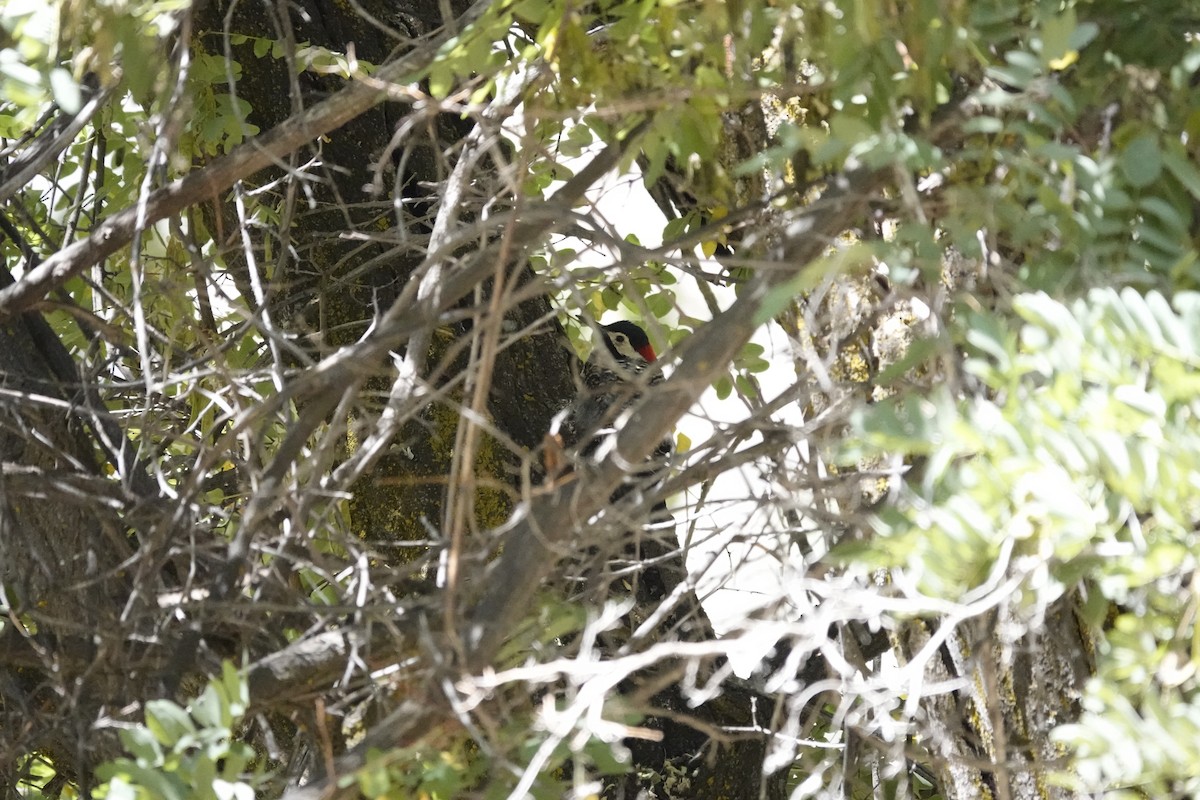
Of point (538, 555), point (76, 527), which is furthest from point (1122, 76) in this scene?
point (76, 527)

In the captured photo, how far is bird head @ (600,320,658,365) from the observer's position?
3.51 metres

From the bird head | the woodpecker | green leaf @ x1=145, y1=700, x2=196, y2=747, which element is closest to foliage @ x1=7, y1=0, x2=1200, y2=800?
green leaf @ x1=145, y1=700, x2=196, y2=747

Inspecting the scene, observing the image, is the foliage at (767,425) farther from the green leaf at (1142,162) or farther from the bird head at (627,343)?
the bird head at (627,343)

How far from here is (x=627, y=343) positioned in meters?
3.61

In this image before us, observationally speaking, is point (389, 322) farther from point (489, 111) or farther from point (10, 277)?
point (10, 277)

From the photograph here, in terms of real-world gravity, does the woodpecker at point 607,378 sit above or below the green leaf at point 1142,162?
below

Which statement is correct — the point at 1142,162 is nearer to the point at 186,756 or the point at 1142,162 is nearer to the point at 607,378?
the point at 186,756

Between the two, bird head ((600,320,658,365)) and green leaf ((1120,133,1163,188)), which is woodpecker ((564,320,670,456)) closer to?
bird head ((600,320,658,365))

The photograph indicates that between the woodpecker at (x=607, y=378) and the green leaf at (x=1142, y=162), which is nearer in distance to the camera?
the green leaf at (x=1142, y=162)

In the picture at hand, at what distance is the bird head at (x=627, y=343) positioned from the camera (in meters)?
3.51

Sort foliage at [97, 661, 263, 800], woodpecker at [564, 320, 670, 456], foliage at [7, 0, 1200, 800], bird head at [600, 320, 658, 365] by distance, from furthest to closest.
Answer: bird head at [600, 320, 658, 365]
woodpecker at [564, 320, 670, 456]
foliage at [97, 661, 263, 800]
foliage at [7, 0, 1200, 800]

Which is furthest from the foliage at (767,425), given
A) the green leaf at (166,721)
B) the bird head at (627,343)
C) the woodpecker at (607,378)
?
the bird head at (627,343)

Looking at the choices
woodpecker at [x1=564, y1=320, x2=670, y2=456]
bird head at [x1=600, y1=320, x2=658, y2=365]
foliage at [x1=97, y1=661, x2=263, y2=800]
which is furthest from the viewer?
bird head at [x1=600, y1=320, x2=658, y2=365]

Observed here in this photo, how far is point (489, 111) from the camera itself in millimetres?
1564
